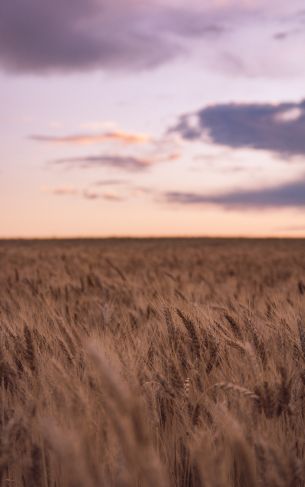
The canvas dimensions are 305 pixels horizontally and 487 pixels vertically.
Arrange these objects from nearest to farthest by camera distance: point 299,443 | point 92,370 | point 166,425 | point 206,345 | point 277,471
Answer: point 277,471, point 299,443, point 166,425, point 92,370, point 206,345

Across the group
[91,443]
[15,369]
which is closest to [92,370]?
[15,369]

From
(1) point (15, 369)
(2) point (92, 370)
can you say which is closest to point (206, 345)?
(2) point (92, 370)

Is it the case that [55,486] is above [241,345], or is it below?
below

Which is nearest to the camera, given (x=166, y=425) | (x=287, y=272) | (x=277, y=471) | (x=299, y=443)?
(x=277, y=471)

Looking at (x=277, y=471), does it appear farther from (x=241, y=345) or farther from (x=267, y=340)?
(x=267, y=340)

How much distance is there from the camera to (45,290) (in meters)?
5.47

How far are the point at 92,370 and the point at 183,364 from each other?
1.33 ft

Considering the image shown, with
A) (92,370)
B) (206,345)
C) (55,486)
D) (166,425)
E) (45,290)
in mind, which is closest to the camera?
(55,486)

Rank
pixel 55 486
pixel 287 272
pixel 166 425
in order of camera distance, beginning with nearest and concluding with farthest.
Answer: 1. pixel 55 486
2. pixel 166 425
3. pixel 287 272

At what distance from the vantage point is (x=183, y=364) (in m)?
2.26

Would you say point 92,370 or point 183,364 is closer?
point 92,370

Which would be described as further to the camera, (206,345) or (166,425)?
(206,345)

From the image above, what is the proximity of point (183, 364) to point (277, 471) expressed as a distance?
112 cm

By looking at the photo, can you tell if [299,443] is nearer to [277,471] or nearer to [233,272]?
[277,471]
